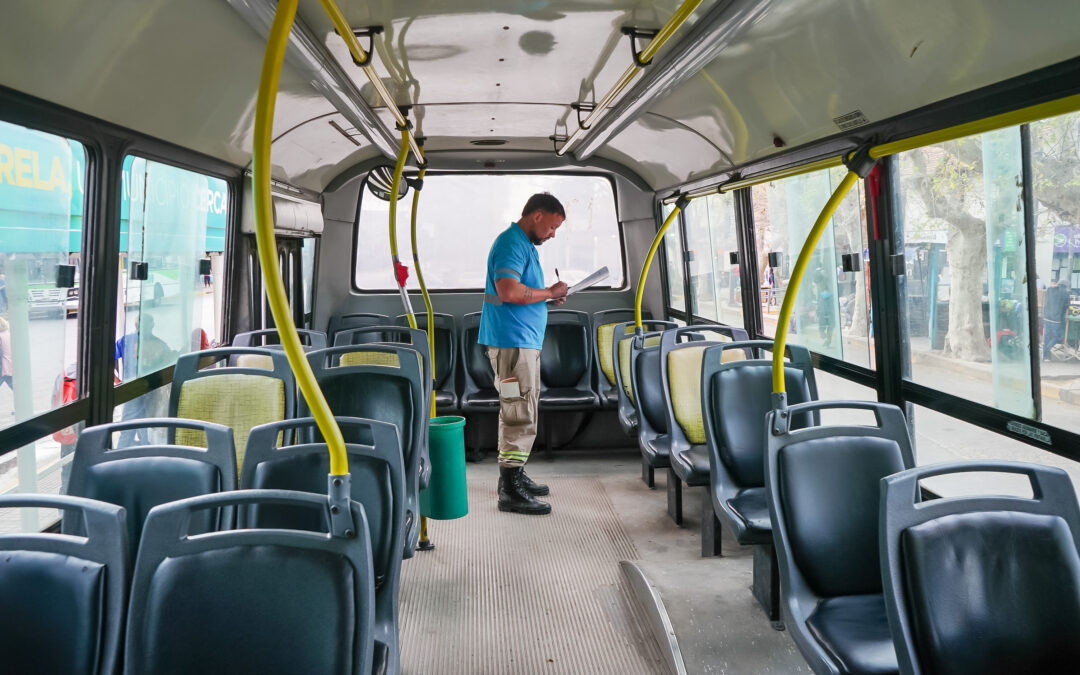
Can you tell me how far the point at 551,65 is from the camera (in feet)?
14.2

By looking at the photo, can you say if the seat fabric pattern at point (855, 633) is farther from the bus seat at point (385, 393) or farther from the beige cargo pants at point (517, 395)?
the beige cargo pants at point (517, 395)

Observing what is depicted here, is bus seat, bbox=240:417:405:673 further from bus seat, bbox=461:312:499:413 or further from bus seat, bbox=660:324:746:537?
bus seat, bbox=461:312:499:413

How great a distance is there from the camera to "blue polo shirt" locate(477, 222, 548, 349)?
451 centimetres

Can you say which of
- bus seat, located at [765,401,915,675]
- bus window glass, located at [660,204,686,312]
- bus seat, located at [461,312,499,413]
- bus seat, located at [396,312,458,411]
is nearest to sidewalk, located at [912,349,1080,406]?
bus seat, located at [765,401,915,675]

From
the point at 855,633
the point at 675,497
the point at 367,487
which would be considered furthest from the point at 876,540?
the point at 675,497

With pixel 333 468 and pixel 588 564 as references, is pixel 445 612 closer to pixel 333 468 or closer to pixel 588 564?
pixel 588 564

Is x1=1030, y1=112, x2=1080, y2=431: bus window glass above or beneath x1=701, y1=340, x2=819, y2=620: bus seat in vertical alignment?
above

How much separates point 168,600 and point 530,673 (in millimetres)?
1713

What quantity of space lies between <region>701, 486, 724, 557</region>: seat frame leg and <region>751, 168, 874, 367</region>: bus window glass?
975 mm

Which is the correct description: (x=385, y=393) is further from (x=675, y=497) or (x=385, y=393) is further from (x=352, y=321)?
(x=352, y=321)

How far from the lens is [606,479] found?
5766 mm

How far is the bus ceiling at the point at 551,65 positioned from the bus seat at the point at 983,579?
129cm

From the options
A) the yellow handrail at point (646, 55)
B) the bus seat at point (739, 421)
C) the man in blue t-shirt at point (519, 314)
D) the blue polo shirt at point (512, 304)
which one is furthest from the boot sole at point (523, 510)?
the yellow handrail at point (646, 55)

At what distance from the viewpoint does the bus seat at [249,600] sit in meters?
1.58
